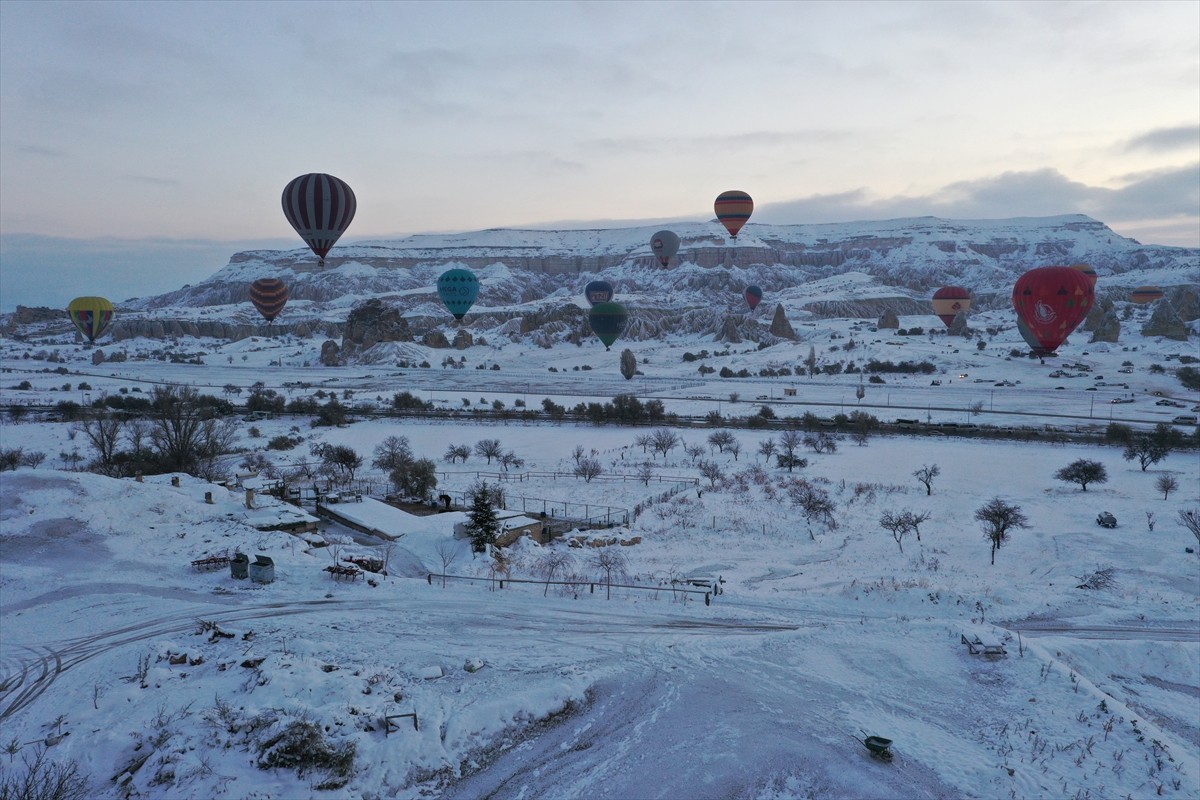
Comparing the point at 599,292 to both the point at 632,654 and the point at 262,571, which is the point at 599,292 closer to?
the point at 262,571

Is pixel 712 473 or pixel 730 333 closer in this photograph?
pixel 712 473

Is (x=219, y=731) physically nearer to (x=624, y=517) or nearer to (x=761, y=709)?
(x=761, y=709)

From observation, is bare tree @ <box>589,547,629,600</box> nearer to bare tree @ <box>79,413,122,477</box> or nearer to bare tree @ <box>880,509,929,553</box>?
bare tree @ <box>880,509,929,553</box>

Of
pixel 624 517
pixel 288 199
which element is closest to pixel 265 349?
pixel 288 199

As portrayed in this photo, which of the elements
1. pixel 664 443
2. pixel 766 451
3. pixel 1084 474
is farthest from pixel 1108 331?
pixel 664 443

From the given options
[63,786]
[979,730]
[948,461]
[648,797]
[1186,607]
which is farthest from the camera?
[948,461]

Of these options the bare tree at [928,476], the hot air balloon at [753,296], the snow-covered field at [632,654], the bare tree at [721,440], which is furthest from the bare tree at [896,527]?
the hot air balloon at [753,296]
